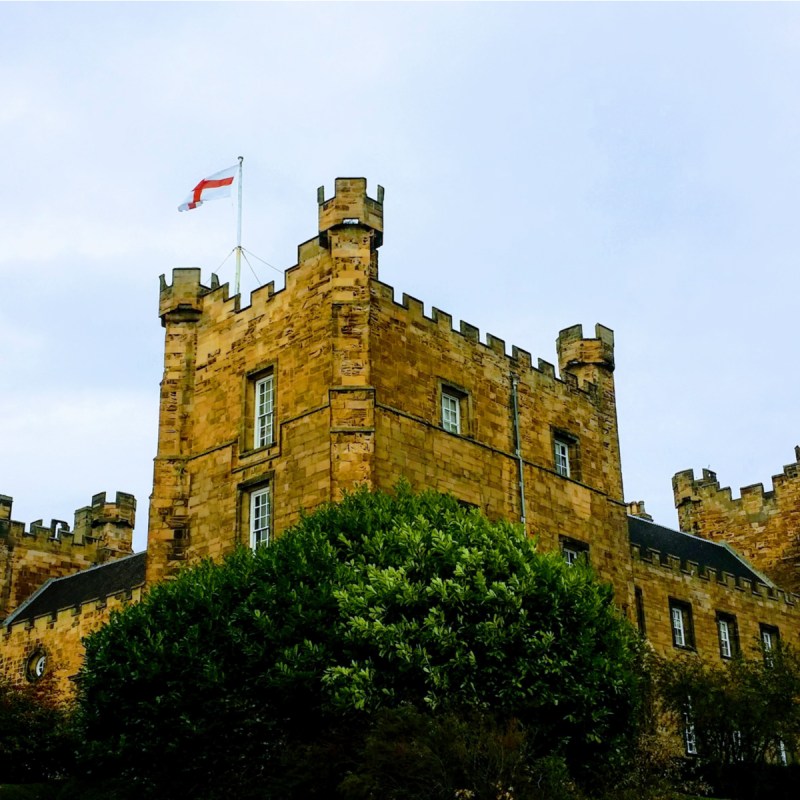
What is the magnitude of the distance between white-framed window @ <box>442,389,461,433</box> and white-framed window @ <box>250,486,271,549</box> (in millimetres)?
5688

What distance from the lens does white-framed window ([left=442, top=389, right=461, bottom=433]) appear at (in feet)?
119

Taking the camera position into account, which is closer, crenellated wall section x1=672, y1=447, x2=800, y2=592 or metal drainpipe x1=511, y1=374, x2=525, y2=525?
metal drainpipe x1=511, y1=374, x2=525, y2=525

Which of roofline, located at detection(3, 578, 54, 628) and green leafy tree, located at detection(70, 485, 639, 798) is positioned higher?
roofline, located at detection(3, 578, 54, 628)

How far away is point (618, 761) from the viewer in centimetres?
2764

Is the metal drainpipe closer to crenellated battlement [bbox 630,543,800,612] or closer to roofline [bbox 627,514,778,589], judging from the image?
crenellated battlement [bbox 630,543,800,612]

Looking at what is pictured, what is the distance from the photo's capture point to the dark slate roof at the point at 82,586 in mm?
52844

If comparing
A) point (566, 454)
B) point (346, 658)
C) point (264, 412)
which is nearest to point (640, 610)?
point (566, 454)

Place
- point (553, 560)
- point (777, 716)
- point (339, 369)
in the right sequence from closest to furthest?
point (553, 560), point (339, 369), point (777, 716)

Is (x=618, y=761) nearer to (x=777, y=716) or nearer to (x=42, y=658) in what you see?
(x=777, y=716)

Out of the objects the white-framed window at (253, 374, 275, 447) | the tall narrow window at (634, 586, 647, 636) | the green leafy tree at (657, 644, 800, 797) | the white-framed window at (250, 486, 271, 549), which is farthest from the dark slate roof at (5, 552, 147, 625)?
the green leafy tree at (657, 644, 800, 797)

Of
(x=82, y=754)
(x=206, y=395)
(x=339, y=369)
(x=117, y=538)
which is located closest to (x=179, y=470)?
(x=206, y=395)

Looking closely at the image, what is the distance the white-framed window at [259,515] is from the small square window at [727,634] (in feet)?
82.4

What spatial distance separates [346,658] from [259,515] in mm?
9089

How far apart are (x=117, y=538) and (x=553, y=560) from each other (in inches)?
1533
